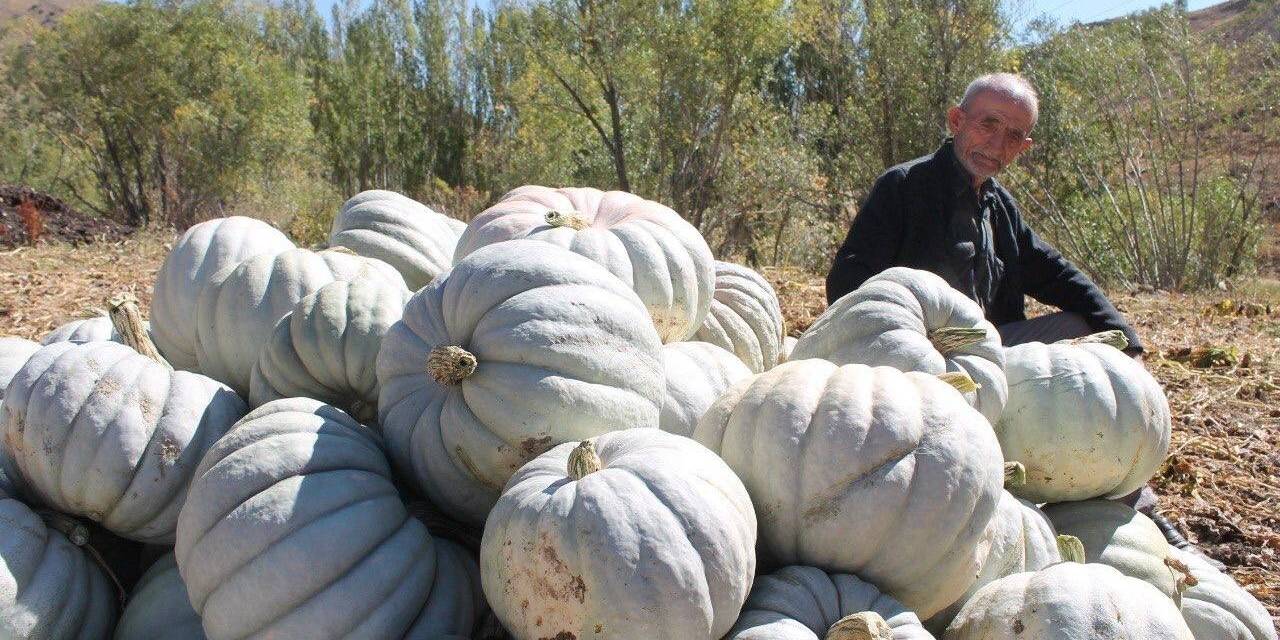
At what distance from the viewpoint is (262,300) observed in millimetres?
2639

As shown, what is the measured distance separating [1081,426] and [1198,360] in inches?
167

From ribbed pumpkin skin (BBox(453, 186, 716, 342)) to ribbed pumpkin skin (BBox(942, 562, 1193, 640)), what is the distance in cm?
116

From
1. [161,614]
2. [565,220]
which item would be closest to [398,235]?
[565,220]

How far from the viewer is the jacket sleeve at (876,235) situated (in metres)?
4.27

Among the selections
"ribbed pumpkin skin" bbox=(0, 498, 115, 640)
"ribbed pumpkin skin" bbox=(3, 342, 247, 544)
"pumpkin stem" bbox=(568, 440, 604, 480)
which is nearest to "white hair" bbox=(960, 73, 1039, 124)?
"pumpkin stem" bbox=(568, 440, 604, 480)

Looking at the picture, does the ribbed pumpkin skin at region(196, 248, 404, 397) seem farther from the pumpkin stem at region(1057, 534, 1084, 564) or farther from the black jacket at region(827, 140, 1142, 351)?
the black jacket at region(827, 140, 1142, 351)

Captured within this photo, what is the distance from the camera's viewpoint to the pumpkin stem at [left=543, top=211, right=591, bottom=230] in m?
2.79

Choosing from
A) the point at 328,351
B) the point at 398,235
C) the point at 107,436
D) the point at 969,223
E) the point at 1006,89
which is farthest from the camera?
the point at 969,223

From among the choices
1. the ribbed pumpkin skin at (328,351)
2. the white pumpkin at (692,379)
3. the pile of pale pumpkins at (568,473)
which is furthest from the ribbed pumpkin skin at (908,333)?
the ribbed pumpkin skin at (328,351)

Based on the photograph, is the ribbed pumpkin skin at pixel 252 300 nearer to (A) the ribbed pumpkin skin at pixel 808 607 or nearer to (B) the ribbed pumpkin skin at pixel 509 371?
(B) the ribbed pumpkin skin at pixel 509 371

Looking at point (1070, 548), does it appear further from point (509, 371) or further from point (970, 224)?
point (970, 224)

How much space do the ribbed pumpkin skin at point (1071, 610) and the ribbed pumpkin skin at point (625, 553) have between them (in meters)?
0.55

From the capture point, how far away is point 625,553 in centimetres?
158

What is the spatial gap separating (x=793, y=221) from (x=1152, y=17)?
19.4 feet
